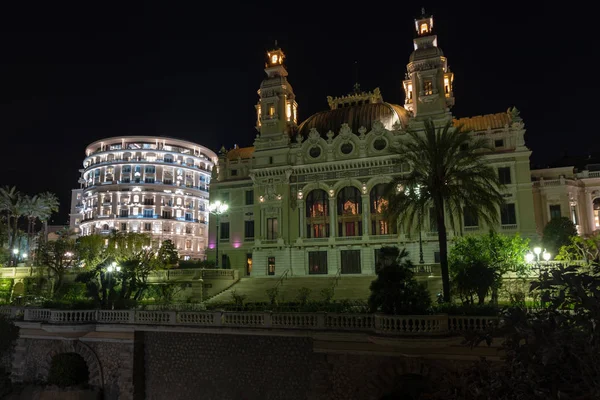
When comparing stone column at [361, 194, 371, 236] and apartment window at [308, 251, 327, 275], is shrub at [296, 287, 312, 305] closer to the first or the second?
apartment window at [308, 251, 327, 275]

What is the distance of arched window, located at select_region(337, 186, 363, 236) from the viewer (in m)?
50.9

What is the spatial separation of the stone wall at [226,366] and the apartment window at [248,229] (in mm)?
31193

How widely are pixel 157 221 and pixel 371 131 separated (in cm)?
6458

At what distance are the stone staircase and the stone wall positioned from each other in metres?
9.97

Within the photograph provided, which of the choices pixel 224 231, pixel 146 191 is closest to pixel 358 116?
pixel 224 231

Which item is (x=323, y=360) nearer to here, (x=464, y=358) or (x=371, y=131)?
(x=464, y=358)

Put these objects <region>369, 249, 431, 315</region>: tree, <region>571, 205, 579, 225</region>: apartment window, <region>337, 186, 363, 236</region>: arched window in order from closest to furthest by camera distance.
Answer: <region>369, 249, 431, 315</region>: tree, <region>571, 205, 579, 225</region>: apartment window, <region>337, 186, 363, 236</region>: arched window

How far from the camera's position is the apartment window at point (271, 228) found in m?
53.5

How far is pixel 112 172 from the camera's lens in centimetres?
10256

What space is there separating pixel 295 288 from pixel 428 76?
93.5 feet

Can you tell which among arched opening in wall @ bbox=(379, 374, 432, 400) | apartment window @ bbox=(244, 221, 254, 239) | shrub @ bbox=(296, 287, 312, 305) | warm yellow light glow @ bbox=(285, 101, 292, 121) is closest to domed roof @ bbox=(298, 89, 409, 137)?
warm yellow light glow @ bbox=(285, 101, 292, 121)

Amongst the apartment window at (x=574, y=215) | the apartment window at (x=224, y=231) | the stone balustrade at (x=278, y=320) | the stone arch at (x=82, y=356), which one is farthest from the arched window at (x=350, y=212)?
the stone arch at (x=82, y=356)

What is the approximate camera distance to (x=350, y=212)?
168 feet

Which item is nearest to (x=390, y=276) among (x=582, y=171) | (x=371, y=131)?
(x=371, y=131)
